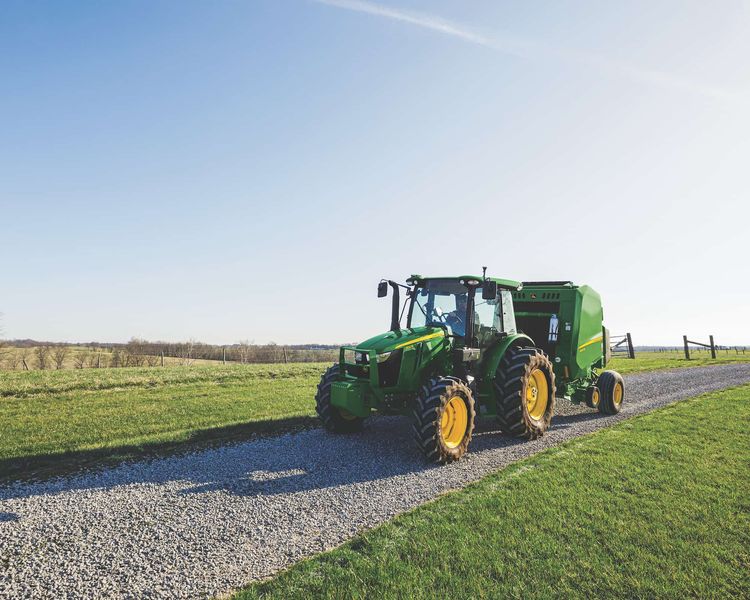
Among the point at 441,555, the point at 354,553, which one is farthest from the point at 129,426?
the point at 441,555

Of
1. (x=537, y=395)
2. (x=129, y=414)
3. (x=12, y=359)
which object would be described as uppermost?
(x=12, y=359)

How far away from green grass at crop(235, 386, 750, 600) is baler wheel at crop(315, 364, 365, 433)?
3.40 m

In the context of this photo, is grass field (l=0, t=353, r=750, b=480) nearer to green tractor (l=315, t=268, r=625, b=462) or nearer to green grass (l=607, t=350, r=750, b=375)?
green tractor (l=315, t=268, r=625, b=462)

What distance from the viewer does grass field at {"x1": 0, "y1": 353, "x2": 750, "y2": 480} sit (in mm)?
7902

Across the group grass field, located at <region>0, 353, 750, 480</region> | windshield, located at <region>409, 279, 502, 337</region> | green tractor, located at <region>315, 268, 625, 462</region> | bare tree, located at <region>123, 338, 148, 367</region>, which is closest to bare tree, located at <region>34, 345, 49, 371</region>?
bare tree, located at <region>123, 338, 148, 367</region>

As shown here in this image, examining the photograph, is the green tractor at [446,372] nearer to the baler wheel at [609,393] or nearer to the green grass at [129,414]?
the green grass at [129,414]

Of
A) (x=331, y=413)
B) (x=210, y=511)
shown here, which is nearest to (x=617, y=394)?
(x=331, y=413)

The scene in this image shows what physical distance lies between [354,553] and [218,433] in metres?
5.80

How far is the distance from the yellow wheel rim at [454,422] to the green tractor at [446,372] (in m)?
0.02

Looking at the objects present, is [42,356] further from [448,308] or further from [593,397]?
[593,397]

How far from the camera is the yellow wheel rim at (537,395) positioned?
920 cm

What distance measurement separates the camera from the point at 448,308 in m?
8.82

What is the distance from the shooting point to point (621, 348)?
37.1 meters

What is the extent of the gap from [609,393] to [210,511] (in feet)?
32.9
